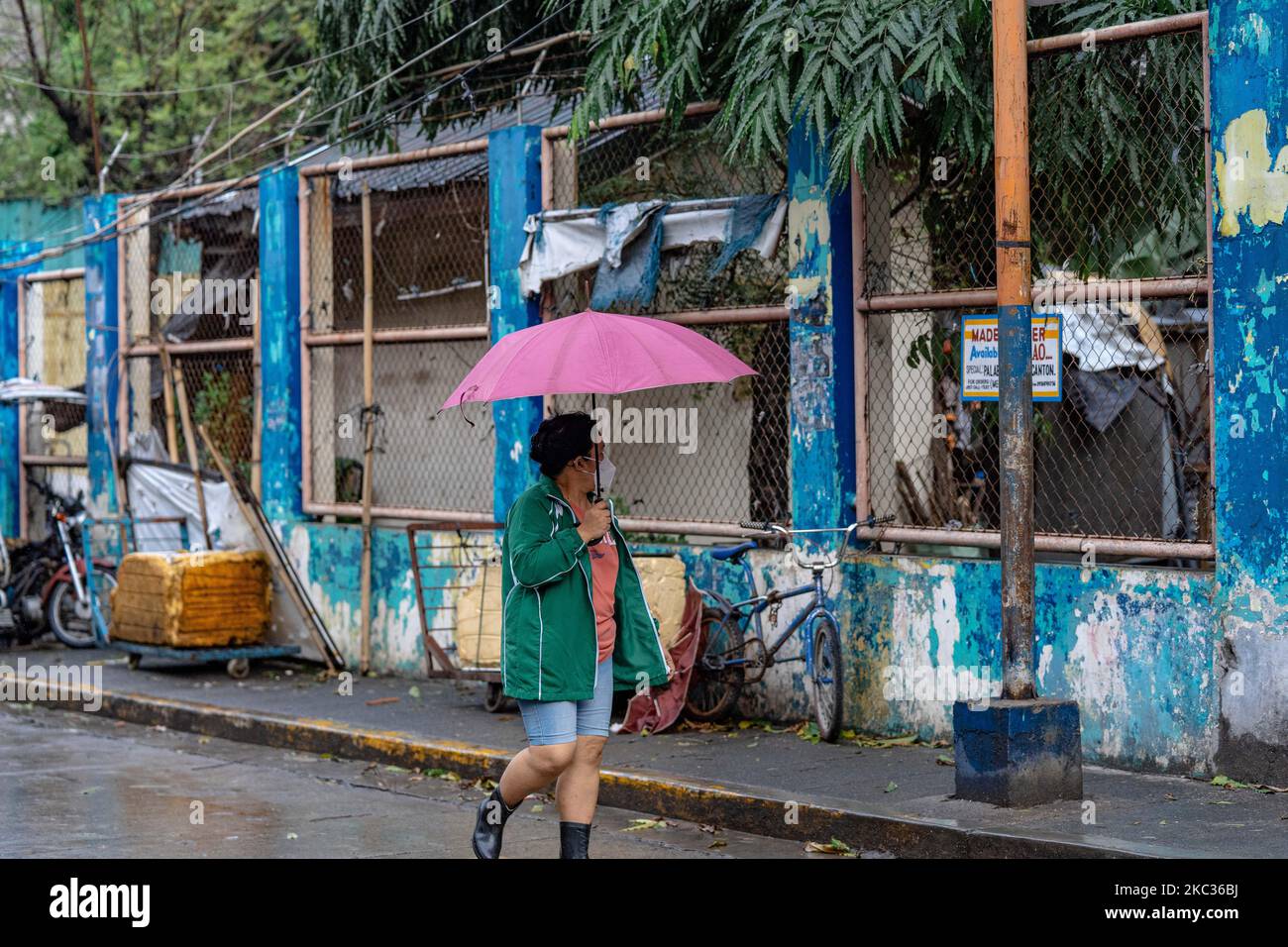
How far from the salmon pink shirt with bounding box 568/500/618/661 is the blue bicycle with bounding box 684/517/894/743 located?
3071mm

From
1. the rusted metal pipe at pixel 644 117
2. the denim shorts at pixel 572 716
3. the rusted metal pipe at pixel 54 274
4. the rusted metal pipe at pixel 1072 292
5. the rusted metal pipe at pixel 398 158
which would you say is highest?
the rusted metal pipe at pixel 398 158

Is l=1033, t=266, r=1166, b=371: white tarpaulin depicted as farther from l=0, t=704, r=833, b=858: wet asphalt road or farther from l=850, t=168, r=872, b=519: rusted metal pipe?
l=0, t=704, r=833, b=858: wet asphalt road

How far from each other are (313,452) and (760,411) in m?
4.40

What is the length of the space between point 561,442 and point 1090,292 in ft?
11.3

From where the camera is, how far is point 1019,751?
7.39 meters

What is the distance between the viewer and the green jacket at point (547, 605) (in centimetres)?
611

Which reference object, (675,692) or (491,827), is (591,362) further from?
(675,692)

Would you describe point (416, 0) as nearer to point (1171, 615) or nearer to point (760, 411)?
point (760, 411)

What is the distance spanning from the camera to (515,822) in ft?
26.9

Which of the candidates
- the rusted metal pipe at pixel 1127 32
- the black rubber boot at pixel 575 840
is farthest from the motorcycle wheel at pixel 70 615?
the rusted metal pipe at pixel 1127 32

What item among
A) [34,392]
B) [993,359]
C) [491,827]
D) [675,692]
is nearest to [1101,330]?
[993,359]

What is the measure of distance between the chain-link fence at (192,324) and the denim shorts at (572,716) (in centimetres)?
802

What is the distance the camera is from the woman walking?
6129 mm

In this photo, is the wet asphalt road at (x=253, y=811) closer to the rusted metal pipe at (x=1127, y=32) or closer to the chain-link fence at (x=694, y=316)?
the chain-link fence at (x=694, y=316)
